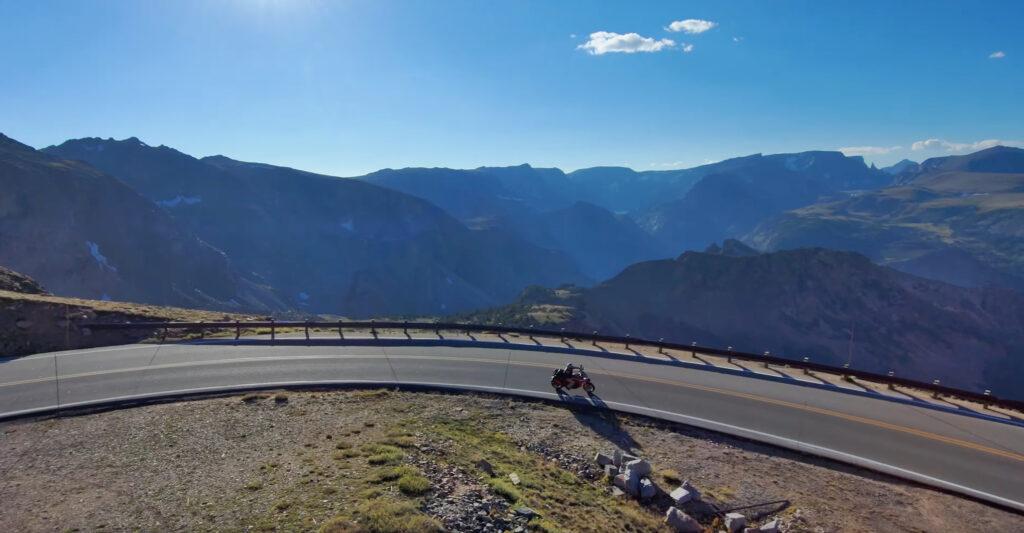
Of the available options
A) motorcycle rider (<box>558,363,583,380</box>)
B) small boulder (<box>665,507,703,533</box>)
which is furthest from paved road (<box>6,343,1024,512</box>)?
small boulder (<box>665,507,703,533</box>)

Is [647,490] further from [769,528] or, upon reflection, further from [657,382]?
[657,382]

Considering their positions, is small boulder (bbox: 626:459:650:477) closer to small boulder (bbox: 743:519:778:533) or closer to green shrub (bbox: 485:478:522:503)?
small boulder (bbox: 743:519:778:533)

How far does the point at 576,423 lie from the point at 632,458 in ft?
10.2

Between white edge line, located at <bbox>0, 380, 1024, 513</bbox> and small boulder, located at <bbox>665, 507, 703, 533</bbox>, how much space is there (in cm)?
533

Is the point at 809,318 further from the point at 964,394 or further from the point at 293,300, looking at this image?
the point at 293,300

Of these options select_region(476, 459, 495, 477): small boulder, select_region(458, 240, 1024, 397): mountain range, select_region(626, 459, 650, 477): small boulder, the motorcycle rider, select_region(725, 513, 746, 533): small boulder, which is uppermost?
the motorcycle rider

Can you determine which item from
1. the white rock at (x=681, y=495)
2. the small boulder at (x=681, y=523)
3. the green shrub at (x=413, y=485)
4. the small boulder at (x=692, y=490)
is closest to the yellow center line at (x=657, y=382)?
the small boulder at (x=692, y=490)

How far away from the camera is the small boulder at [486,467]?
12719 mm

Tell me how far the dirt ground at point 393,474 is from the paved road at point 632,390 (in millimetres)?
1114

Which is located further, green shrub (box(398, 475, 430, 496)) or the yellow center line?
the yellow center line

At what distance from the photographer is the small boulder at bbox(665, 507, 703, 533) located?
12.0 meters

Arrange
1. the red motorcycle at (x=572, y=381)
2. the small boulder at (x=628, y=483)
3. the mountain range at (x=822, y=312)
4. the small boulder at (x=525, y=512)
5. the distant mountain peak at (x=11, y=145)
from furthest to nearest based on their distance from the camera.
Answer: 1. the distant mountain peak at (x=11, y=145)
2. the mountain range at (x=822, y=312)
3. the red motorcycle at (x=572, y=381)
4. the small boulder at (x=628, y=483)
5. the small boulder at (x=525, y=512)

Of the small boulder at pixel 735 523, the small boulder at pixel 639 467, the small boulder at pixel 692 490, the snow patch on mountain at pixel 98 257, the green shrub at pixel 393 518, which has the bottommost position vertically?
the small boulder at pixel 735 523

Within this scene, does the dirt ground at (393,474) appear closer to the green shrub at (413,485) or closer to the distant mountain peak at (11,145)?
the green shrub at (413,485)
